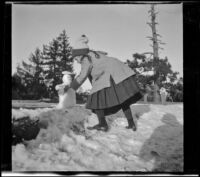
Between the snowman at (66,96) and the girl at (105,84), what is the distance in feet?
0.17

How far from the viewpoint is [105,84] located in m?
3.33

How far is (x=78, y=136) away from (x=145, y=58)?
1.17m

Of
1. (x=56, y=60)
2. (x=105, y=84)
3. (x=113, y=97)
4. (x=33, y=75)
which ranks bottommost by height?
(x=113, y=97)

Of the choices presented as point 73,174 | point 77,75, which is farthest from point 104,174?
point 77,75

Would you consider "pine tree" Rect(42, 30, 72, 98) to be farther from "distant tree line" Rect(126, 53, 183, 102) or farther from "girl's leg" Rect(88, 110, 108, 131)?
"distant tree line" Rect(126, 53, 183, 102)

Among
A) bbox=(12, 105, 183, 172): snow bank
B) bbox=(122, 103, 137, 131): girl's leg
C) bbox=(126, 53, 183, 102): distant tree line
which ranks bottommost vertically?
bbox=(12, 105, 183, 172): snow bank

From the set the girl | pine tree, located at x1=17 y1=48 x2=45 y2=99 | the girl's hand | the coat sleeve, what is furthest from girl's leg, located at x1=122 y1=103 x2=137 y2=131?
pine tree, located at x1=17 y1=48 x2=45 y2=99

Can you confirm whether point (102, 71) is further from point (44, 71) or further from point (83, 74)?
point (44, 71)

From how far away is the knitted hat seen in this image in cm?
330

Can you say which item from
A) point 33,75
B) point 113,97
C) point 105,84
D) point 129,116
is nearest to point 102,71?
point 105,84

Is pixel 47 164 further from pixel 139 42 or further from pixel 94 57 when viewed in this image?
pixel 139 42

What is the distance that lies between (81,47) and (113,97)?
679mm

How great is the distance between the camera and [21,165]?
3162 millimetres
